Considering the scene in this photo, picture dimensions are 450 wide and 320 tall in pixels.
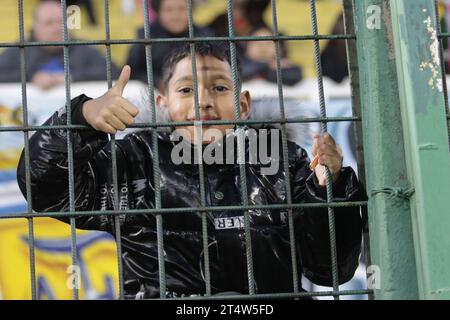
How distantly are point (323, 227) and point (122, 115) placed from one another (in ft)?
2.53

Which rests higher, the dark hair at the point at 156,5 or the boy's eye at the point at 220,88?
the dark hair at the point at 156,5

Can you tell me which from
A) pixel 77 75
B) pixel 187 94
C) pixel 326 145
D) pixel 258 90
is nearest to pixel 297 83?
pixel 258 90

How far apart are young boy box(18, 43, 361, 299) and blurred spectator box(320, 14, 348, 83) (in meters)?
2.86

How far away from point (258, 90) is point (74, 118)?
332 centimetres

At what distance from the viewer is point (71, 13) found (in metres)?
2.79

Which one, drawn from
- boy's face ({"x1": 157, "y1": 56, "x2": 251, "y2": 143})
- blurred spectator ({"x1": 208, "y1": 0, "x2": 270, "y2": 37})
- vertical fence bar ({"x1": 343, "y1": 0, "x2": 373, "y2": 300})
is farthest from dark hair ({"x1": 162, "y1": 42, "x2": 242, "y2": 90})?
blurred spectator ({"x1": 208, "y1": 0, "x2": 270, "y2": 37})

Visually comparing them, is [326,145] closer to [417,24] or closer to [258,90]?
[417,24]

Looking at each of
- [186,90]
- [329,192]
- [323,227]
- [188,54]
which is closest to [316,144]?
[329,192]

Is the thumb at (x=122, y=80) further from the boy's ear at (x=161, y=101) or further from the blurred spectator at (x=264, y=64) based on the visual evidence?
the blurred spectator at (x=264, y=64)

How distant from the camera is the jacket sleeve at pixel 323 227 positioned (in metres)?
2.87

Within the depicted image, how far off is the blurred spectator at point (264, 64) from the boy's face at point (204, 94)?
2558 mm

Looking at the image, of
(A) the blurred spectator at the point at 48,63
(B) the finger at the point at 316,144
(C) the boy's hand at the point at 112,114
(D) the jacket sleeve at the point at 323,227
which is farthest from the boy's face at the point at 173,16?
(C) the boy's hand at the point at 112,114

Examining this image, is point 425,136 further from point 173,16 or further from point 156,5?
point 156,5

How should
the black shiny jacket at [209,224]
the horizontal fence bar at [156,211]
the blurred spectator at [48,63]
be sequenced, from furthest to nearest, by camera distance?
the blurred spectator at [48,63], the black shiny jacket at [209,224], the horizontal fence bar at [156,211]
